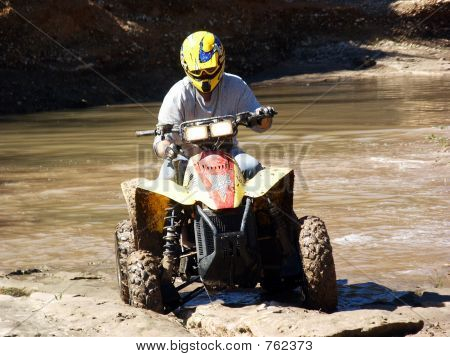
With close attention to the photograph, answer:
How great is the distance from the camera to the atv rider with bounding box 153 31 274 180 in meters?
6.65

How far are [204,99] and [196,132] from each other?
712mm

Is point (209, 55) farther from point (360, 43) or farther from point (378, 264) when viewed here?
point (360, 43)

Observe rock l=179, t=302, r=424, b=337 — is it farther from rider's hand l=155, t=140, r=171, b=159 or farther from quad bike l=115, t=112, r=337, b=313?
rider's hand l=155, t=140, r=171, b=159

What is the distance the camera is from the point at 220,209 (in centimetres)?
610

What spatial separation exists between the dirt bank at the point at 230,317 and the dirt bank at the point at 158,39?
19.9 m

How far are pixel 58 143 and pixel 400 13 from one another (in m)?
23.9

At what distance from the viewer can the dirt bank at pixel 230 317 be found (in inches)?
219

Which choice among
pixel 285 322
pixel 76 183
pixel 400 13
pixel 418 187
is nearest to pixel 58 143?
pixel 76 183

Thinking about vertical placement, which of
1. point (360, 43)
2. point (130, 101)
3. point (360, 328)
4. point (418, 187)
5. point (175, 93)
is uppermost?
point (360, 43)

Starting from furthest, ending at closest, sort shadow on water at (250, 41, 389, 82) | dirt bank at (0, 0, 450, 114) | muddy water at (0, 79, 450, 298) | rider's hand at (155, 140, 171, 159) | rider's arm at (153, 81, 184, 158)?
shadow on water at (250, 41, 389, 82) < dirt bank at (0, 0, 450, 114) < muddy water at (0, 79, 450, 298) < rider's arm at (153, 81, 184, 158) < rider's hand at (155, 140, 171, 159)

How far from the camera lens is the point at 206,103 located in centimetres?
699

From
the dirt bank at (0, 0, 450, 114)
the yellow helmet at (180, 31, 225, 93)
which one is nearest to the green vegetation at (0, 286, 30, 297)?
the yellow helmet at (180, 31, 225, 93)

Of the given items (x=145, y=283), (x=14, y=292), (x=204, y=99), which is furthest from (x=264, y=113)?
(x=14, y=292)

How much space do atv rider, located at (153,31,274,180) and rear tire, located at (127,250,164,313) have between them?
747mm
